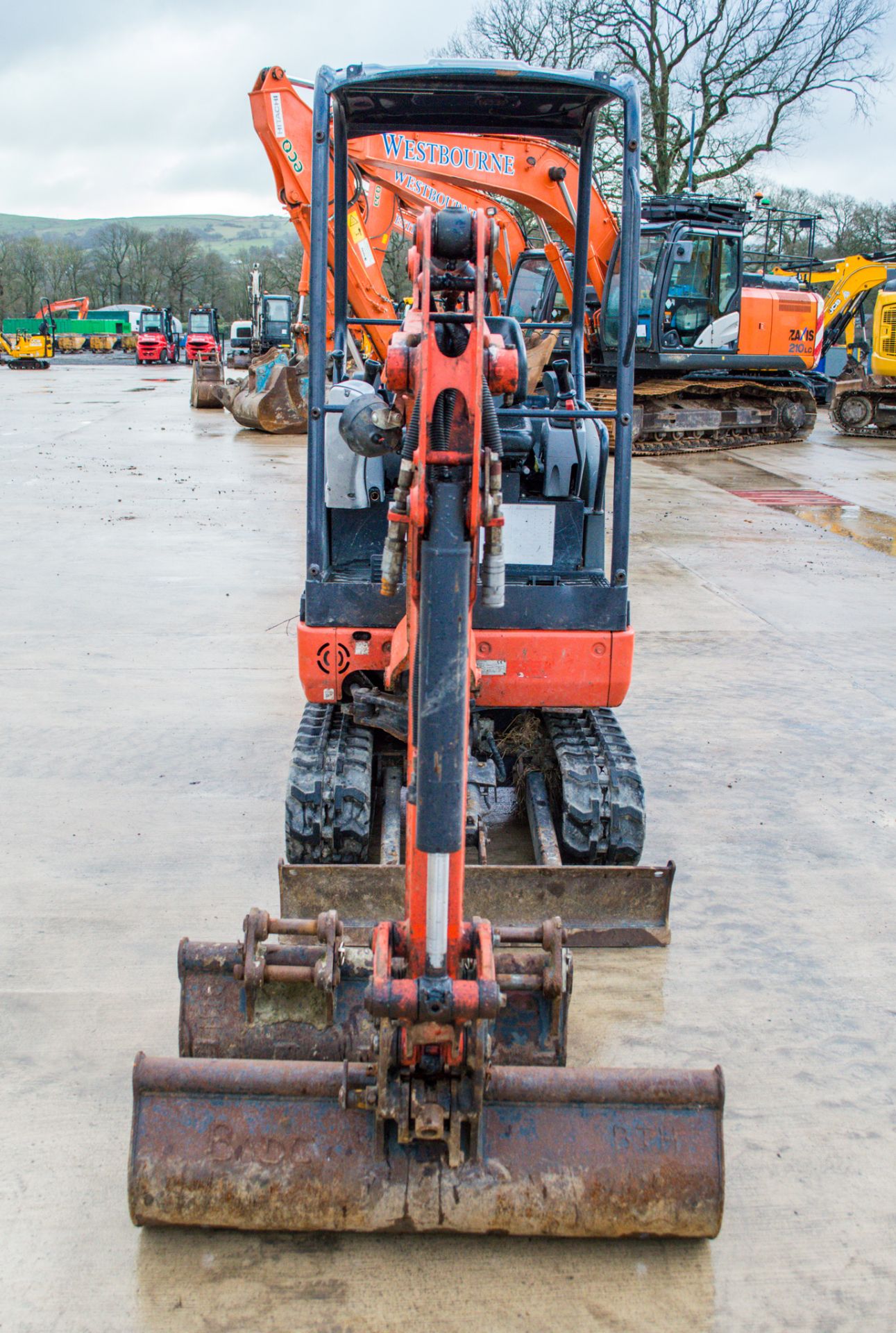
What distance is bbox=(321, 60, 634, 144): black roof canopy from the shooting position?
3824mm

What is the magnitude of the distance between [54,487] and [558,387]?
979 cm

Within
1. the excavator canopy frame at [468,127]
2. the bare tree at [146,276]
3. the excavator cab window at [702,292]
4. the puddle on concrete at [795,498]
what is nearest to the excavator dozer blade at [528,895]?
the excavator canopy frame at [468,127]

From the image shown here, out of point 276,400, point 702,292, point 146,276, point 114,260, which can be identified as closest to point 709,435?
point 702,292

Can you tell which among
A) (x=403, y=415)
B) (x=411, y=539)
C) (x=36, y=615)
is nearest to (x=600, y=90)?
(x=403, y=415)

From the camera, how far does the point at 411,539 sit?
2539 millimetres

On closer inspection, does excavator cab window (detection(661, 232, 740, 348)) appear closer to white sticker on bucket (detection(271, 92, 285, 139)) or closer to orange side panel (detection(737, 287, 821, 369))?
orange side panel (detection(737, 287, 821, 369))

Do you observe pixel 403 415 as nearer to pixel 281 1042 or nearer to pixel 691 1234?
pixel 281 1042

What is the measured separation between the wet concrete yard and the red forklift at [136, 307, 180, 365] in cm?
4380

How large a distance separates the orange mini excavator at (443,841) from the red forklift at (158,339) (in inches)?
1942

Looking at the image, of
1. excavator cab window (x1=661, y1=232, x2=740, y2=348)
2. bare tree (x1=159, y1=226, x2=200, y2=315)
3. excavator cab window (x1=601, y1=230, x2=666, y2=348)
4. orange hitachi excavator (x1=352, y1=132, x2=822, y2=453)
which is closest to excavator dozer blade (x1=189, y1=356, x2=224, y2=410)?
orange hitachi excavator (x1=352, y1=132, x2=822, y2=453)

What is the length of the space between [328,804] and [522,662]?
0.82 m

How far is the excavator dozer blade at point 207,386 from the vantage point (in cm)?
2455

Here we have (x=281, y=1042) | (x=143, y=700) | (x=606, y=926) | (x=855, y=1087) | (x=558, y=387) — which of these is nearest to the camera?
(x=281, y=1042)

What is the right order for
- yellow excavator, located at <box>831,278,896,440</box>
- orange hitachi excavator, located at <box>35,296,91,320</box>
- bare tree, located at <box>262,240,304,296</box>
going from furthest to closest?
orange hitachi excavator, located at <box>35,296,91,320</box>
bare tree, located at <box>262,240,304,296</box>
yellow excavator, located at <box>831,278,896,440</box>
